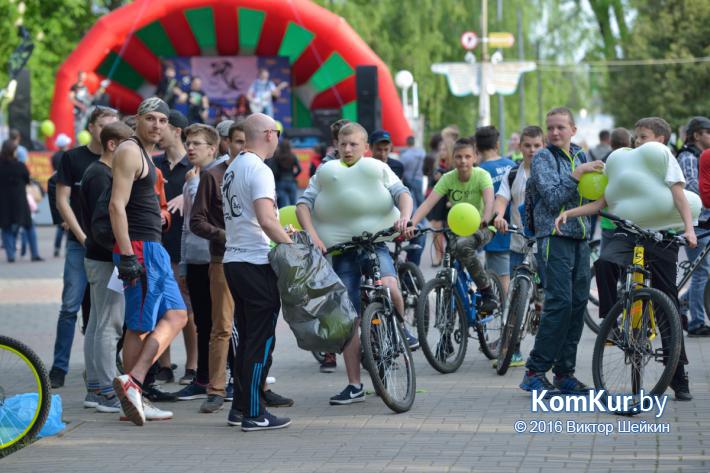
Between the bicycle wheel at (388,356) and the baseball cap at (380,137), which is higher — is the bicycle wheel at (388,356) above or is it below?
below

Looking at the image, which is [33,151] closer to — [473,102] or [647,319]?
[473,102]

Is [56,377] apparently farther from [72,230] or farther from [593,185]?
[593,185]

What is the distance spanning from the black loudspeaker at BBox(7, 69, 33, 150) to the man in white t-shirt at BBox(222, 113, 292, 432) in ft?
93.4

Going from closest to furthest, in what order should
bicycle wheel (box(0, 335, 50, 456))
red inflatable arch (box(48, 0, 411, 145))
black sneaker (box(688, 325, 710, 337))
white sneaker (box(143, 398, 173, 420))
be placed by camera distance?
1. bicycle wheel (box(0, 335, 50, 456))
2. white sneaker (box(143, 398, 173, 420))
3. black sneaker (box(688, 325, 710, 337))
4. red inflatable arch (box(48, 0, 411, 145))

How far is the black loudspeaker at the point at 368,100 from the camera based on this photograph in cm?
2702

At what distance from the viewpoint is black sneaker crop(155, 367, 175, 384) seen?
992cm

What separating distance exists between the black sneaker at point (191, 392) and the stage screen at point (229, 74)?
1093 inches

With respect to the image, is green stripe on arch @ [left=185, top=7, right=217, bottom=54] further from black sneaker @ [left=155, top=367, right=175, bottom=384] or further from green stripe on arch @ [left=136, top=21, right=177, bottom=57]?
black sneaker @ [left=155, top=367, right=175, bottom=384]

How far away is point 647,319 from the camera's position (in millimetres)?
8047

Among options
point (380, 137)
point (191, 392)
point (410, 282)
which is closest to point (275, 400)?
point (191, 392)

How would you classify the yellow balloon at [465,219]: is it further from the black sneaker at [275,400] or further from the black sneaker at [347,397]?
the black sneaker at [275,400]

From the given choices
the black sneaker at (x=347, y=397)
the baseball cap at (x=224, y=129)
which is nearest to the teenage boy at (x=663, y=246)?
the black sneaker at (x=347, y=397)

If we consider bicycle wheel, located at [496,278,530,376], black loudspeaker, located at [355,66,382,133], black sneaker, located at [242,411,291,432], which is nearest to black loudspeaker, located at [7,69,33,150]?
black loudspeaker, located at [355,66,382,133]

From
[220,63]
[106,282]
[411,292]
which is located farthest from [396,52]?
[106,282]
